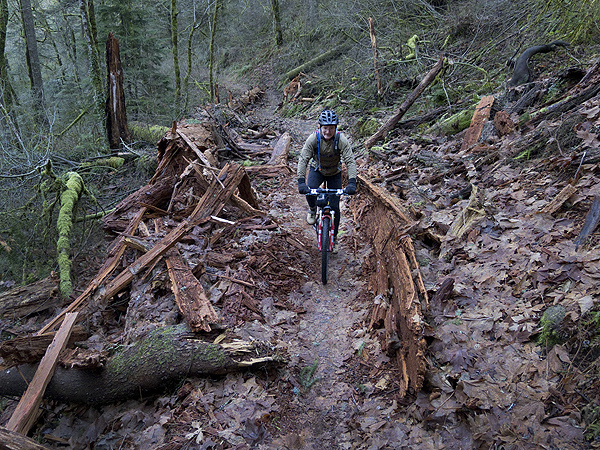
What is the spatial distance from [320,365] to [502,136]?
20.0 feet

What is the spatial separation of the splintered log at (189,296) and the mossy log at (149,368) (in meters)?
0.19

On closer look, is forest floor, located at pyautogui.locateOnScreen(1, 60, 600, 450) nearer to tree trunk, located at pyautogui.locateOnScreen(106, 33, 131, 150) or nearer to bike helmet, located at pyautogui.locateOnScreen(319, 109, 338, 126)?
bike helmet, located at pyautogui.locateOnScreen(319, 109, 338, 126)

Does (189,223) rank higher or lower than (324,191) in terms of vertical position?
lower

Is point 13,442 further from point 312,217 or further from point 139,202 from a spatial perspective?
point 139,202

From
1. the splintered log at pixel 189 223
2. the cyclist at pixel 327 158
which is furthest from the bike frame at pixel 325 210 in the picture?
the splintered log at pixel 189 223

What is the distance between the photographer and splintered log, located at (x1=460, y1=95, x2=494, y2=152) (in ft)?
26.5

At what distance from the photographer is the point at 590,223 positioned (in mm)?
3818

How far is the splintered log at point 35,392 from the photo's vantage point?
3801mm

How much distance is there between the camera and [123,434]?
3.69 meters

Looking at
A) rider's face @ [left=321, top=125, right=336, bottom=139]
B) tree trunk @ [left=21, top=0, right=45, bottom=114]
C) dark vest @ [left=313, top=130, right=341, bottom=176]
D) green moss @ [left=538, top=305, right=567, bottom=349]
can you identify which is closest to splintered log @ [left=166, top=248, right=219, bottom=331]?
dark vest @ [left=313, top=130, right=341, bottom=176]

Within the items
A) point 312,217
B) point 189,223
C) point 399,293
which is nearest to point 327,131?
point 312,217

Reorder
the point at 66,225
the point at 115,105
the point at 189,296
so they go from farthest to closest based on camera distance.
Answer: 1. the point at 115,105
2. the point at 66,225
3. the point at 189,296

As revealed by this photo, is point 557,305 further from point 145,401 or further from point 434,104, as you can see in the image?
point 434,104

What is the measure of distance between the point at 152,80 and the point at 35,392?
17.9m
